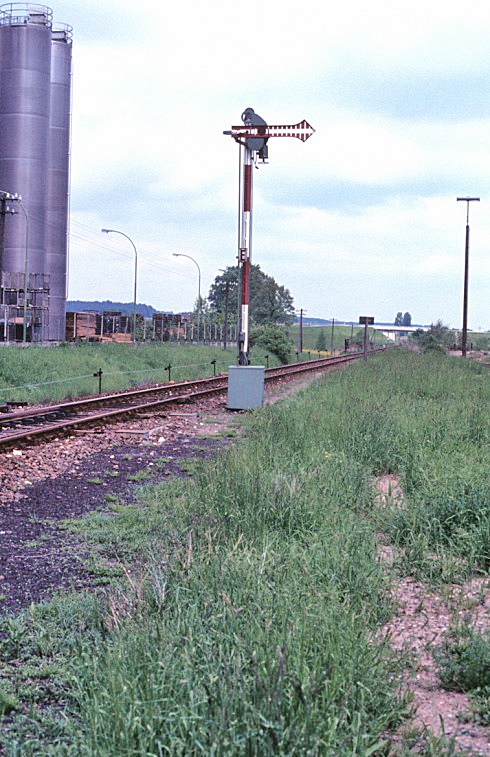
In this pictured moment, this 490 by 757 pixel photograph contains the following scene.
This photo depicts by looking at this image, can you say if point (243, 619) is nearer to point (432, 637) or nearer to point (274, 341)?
point (432, 637)

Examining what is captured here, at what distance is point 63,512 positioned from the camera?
9.11m

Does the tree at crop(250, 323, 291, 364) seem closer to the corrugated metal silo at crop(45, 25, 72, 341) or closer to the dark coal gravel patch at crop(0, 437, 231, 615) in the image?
the corrugated metal silo at crop(45, 25, 72, 341)

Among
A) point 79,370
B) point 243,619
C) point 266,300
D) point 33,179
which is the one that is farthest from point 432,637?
point 266,300

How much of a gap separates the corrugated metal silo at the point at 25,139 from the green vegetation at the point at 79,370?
1917 centimetres

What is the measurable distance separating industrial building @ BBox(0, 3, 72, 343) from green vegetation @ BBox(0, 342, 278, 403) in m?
17.5

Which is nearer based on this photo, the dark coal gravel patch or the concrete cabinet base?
the dark coal gravel patch

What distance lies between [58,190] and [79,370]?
3548 cm

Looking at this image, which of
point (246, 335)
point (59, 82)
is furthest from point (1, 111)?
point (246, 335)

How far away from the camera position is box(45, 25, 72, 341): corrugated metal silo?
208ft

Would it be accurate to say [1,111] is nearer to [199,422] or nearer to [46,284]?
[46,284]

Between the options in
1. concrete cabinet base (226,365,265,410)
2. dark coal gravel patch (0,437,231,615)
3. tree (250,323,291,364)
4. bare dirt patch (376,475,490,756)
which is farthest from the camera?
tree (250,323,291,364)

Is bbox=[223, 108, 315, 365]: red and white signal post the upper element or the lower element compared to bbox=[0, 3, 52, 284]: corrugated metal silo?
lower

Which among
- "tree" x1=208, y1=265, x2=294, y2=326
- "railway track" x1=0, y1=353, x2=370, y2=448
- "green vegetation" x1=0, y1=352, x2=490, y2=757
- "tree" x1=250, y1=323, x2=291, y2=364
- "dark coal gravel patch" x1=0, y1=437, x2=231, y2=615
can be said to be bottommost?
"dark coal gravel patch" x1=0, y1=437, x2=231, y2=615

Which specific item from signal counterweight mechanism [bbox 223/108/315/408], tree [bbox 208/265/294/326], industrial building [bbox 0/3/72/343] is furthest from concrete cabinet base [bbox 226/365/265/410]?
tree [bbox 208/265/294/326]
